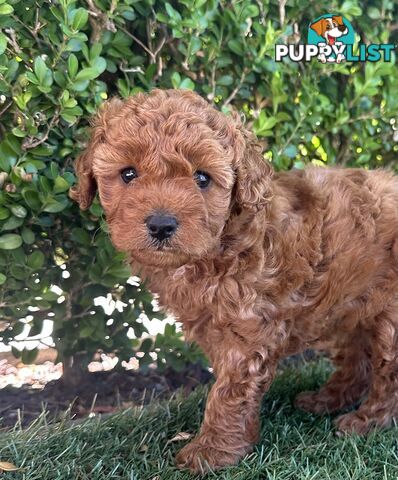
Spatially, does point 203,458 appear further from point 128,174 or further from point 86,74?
point 86,74

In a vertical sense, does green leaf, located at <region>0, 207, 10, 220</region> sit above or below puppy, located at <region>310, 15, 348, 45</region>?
below

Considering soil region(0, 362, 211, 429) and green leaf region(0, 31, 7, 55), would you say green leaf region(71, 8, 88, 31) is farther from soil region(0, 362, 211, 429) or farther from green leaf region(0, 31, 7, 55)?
soil region(0, 362, 211, 429)

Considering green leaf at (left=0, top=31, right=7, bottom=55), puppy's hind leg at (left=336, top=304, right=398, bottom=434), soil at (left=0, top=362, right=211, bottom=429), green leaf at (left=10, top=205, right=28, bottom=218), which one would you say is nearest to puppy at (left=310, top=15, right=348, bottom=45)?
puppy's hind leg at (left=336, top=304, right=398, bottom=434)

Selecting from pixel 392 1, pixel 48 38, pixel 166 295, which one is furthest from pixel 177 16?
pixel 392 1

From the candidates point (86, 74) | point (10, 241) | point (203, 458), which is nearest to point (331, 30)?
point (86, 74)

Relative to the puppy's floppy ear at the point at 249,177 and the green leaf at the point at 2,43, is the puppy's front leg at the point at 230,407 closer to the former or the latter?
the puppy's floppy ear at the point at 249,177

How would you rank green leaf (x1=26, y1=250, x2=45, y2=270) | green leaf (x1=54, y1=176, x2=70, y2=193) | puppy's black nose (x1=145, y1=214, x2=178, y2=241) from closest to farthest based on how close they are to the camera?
puppy's black nose (x1=145, y1=214, x2=178, y2=241) < green leaf (x1=54, y1=176, x2=70, y2=193) < green leaf (x1=26, y1=250, x2=45, y2=270)

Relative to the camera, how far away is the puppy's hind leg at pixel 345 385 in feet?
14.0

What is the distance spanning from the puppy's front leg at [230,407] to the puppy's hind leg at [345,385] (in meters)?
0.85

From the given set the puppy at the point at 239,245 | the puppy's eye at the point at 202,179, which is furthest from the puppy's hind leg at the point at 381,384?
the puppy's eye at the point at 202,179

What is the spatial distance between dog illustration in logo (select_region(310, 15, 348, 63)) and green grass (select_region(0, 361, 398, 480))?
261 centimetres

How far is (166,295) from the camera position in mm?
3492

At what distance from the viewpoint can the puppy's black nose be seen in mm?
2828

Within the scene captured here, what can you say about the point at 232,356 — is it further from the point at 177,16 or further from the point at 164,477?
the point at 177,16
